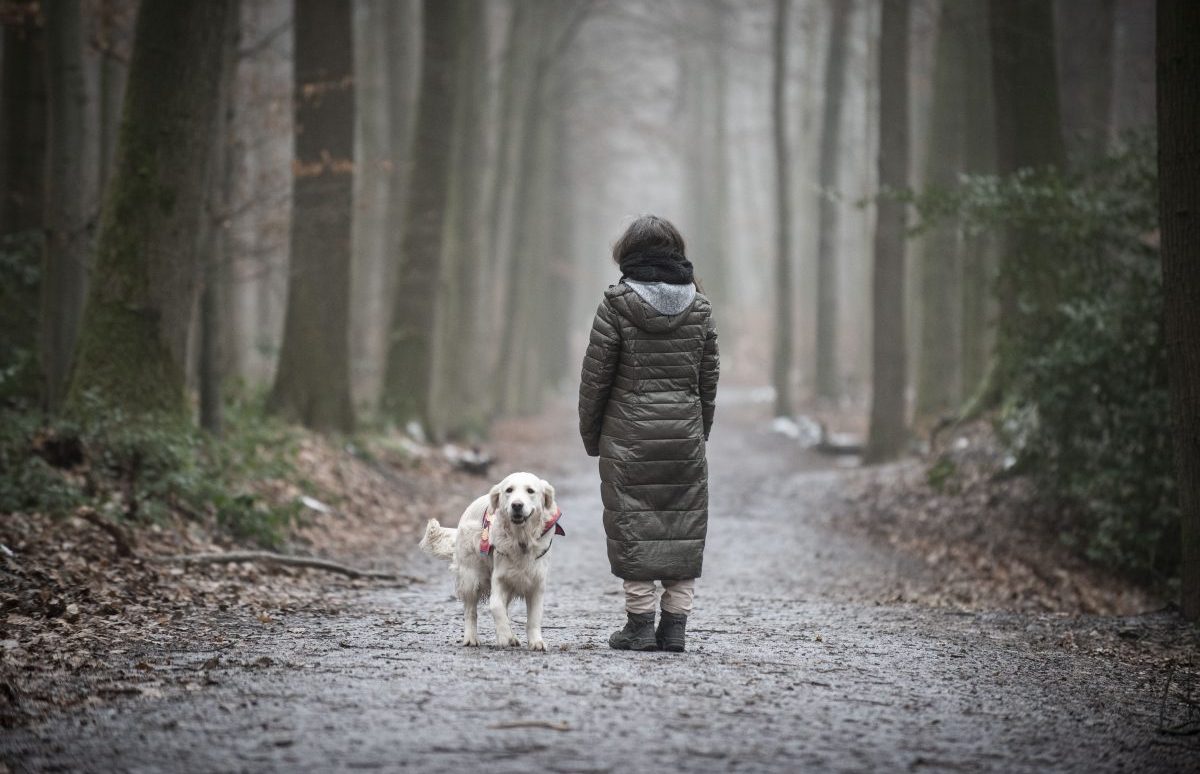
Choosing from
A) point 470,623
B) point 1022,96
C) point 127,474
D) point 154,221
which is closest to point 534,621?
point 470,623

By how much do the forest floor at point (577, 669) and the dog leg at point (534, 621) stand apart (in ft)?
0.45

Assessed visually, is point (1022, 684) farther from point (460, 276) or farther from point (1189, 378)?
point (460, 276)

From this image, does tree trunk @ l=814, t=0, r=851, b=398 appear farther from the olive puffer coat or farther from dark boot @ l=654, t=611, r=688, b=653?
dark boot @ l=654, t=611, r=688, b=653

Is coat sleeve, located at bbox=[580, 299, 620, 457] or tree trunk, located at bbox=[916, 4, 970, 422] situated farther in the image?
tree trunk, located at bbox=[916, 4, 970, 422]

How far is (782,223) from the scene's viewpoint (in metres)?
28.8

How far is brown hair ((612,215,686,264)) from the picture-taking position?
6.66 m

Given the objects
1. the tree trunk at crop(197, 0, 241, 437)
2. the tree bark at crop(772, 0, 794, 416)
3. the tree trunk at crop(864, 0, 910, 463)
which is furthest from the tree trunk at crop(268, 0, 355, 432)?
the tree bark at crop(772, 0, 794, 416)

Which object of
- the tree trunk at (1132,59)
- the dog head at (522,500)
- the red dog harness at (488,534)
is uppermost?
the tree trunk at (1132,59)

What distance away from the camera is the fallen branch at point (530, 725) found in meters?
4.70

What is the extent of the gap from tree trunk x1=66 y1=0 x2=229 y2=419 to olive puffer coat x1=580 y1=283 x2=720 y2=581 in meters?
5.39

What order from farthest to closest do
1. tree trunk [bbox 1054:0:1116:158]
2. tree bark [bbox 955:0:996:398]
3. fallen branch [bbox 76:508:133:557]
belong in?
tree bark [bbox 955:0:996:398] < tree trunk [bbox 1054:0:1116:158] < fallen branch [bbox 76:508:133:557]

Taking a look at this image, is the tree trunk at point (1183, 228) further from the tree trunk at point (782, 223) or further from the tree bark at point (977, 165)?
the tree trunk at point (782, 223)

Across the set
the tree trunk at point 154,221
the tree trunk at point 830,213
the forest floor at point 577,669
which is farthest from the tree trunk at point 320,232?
the tree trunk at point 830,213

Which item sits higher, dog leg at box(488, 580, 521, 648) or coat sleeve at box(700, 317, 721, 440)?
coat sleeve at box(700, 317, 721, 440)
